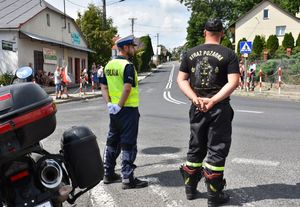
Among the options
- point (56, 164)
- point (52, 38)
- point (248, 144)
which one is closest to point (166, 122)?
point (248, 144)

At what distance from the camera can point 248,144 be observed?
7.58 meters

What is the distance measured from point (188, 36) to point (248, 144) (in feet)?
252

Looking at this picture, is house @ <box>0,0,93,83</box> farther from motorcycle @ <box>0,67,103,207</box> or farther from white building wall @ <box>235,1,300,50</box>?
white building wall @ <box>235,1,300,50</box>

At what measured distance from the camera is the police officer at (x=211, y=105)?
4.10 metres

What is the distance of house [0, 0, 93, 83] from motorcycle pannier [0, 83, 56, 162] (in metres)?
20.6

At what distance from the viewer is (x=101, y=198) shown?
178 inches

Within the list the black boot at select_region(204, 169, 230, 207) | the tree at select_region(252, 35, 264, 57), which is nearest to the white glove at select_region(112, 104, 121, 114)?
the black boot at select_region(204, 169, 230, 207)

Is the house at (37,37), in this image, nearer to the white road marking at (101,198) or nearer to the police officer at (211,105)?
the white road marking at (101,198)

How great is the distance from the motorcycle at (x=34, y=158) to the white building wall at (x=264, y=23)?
5800 centimetres

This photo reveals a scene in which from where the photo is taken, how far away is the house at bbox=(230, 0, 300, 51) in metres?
56.7

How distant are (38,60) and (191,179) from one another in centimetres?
2337

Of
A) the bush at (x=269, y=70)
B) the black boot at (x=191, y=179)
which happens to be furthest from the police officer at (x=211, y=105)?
the bush at (x=269, y=70)

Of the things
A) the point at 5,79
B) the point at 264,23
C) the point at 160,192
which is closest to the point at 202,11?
the point at 264,23

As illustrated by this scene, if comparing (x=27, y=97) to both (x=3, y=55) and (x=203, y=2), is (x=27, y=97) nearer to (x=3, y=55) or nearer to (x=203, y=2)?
(x=3, y=55)
